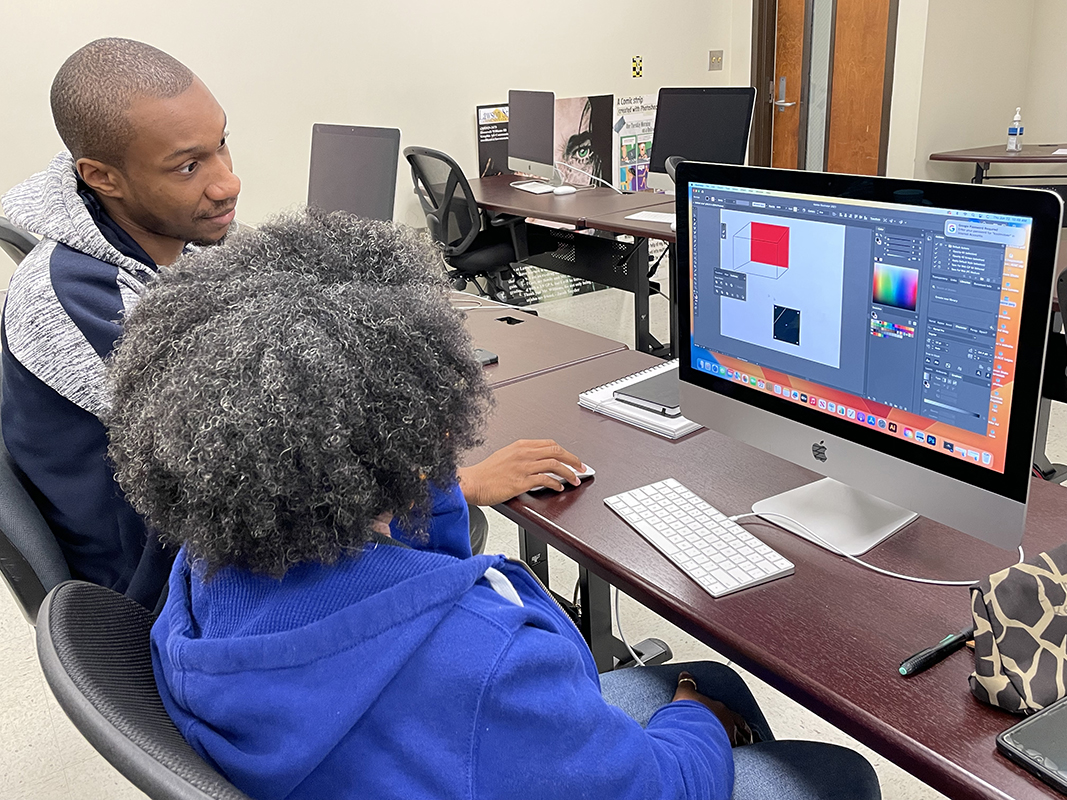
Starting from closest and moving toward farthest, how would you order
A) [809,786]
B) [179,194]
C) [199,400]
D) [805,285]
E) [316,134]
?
[199,400] → [809,786] → [805,285] → [179,194] → [316,134]

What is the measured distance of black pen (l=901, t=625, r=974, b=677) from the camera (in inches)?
31.9

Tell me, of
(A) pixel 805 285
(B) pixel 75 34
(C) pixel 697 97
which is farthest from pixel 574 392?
(B) pixel 75 34

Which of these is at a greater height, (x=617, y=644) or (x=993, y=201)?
(x=993, y=201)

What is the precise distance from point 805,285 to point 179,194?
3.01 feet

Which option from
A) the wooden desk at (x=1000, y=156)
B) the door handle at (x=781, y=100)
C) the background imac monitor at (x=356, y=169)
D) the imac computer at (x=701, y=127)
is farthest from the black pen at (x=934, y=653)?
the door handle at (x=781, y=100)

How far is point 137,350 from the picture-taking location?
0.61 m

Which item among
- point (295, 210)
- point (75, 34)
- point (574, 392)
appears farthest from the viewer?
point (75, 34)

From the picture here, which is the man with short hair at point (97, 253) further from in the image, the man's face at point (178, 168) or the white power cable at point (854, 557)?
the white power cable at point (854, 557)

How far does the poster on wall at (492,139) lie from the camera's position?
480cm

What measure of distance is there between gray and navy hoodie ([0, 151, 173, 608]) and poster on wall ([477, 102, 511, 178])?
386 cm

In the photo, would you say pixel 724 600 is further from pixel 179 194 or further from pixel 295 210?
pixel 179 194

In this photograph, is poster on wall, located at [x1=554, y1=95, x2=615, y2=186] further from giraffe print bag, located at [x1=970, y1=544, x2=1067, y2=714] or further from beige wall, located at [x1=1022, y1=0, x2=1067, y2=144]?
giraffe print bag, located at [x1=970, y1=544, x2=1067, y2=714]

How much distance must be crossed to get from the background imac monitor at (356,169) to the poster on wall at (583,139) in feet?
7.27

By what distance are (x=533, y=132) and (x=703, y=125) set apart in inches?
35.7
